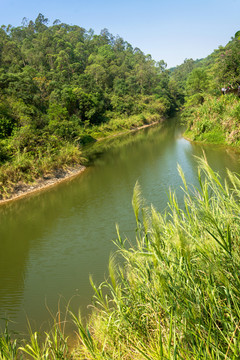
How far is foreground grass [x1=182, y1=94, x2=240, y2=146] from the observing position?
15.7 metres

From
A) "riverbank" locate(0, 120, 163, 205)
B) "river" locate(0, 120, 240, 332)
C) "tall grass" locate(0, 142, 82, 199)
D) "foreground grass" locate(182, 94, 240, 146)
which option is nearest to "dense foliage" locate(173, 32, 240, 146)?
"foreground grass" locate(182, 94, 240, 146)

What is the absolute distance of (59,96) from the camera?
2867 cm

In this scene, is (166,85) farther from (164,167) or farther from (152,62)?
(164,167)

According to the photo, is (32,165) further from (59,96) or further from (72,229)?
(59,96)

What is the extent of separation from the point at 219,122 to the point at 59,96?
17723mm

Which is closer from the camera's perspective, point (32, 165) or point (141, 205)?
point (141, 205)

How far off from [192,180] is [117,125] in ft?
76.9

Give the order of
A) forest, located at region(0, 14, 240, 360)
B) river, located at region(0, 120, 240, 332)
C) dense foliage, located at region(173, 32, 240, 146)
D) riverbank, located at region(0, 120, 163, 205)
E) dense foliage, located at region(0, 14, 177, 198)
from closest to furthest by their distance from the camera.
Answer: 1. forest, located at region(0, 14, 240, 360)
2. river, located at region(0, 120, 240, 332)
3. riverbank, located at region(0, 120, 163, 205)
4. dense foliage, located at region(0, 14, 177, 198)
5. dense foliage, located at region(173, 32, 240, 146)

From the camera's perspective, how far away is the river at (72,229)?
223 inches

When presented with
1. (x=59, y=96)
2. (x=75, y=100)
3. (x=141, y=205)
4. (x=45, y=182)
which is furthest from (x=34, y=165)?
(x=75, y=100)

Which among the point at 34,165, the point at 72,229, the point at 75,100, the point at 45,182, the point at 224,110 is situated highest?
the point at 75,100

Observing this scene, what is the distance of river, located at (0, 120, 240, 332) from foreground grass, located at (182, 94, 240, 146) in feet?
3.24

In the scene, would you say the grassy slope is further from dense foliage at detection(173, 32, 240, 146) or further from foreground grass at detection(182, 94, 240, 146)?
dense foliage at detection(173, 32, 240, 146)

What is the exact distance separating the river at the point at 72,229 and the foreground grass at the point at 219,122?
99cm
